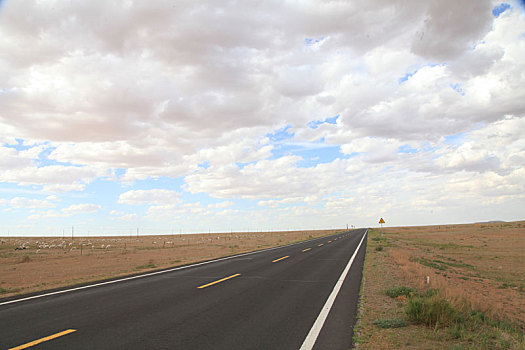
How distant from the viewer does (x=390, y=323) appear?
6.75 metres

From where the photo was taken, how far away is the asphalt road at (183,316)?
5648 mm

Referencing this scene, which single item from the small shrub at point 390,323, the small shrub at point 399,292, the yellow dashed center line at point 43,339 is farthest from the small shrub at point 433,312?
the yellow dashed center line at point 43,339

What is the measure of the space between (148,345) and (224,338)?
1.26 m

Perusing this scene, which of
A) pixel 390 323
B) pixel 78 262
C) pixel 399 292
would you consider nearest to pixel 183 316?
pixel 390 323

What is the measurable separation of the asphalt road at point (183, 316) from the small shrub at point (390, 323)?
1.85 feet

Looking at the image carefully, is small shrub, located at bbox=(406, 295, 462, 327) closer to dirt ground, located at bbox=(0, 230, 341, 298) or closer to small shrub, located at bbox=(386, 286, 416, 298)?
small shrub, located at bbox=(386, 286, 416, 298)

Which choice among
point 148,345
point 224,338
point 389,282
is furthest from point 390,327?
point 389,282

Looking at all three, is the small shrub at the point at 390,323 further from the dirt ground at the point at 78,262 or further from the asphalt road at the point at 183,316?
the dirt ground at the point at 78,262

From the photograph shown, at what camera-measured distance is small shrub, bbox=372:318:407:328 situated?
21.9 feet

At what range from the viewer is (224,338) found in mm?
5836

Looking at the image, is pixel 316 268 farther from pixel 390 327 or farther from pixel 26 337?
pixel 26 337

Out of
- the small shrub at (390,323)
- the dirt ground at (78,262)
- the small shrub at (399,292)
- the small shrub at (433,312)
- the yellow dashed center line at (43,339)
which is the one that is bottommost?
the dirt ground at (78,262)

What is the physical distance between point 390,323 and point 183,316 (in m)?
4.34

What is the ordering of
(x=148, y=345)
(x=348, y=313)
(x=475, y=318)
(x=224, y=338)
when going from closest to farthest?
(x=148, y=345)
(x=224, y=338)
(x=475, y=318)
(x=348, y=313)
